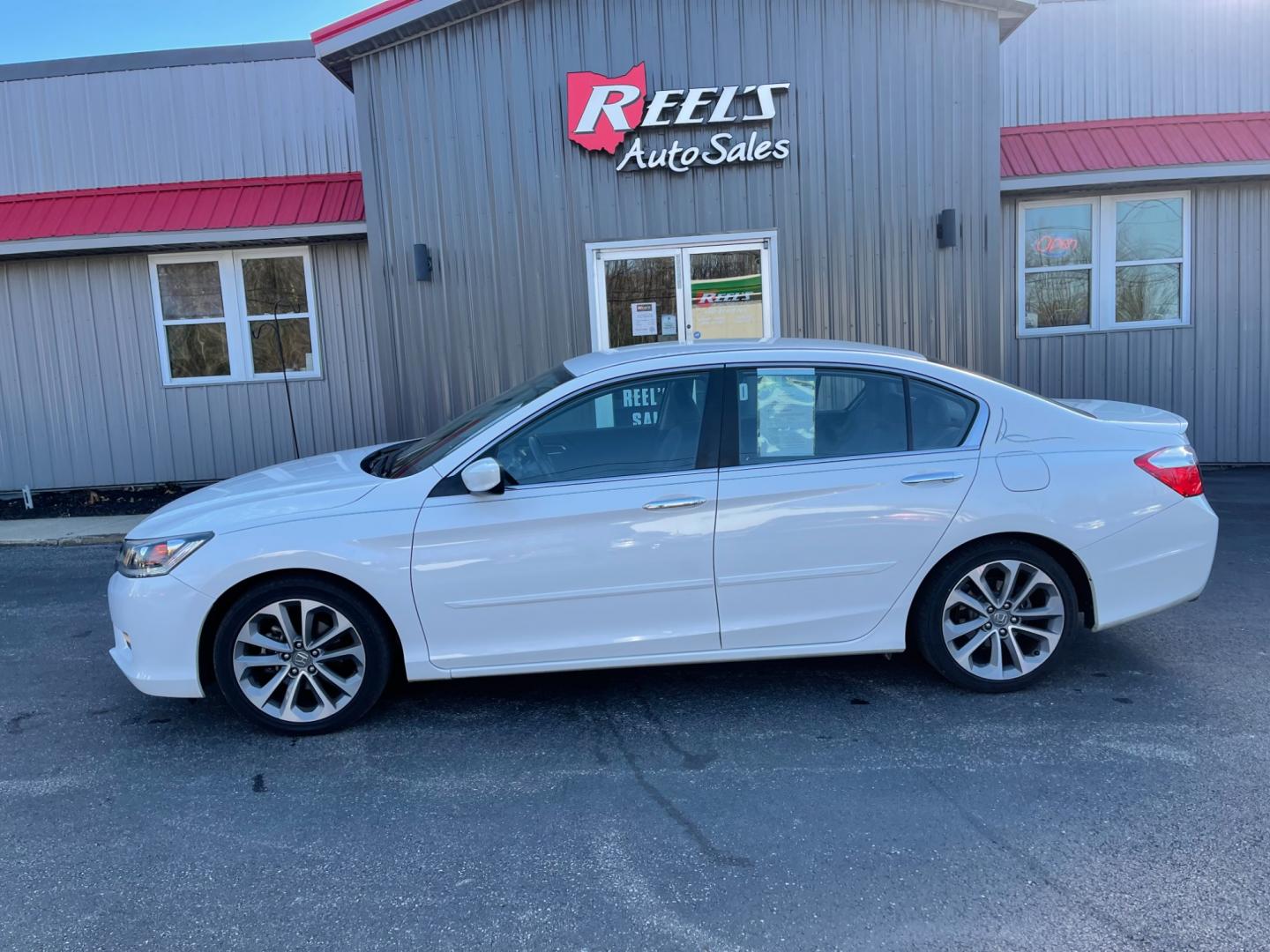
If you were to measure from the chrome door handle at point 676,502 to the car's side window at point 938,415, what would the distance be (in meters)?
1.05

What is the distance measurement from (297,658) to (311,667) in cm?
7

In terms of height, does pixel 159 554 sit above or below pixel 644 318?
below

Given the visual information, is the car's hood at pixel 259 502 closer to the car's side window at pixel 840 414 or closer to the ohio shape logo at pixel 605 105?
the car's side window at pixel 840 414

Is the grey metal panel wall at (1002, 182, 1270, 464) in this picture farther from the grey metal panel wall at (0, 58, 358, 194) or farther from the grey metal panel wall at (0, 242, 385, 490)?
the grey metal panel wall at (0, 58, 358, 194)

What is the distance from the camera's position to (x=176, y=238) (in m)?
9.72

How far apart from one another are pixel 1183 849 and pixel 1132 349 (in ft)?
27.1

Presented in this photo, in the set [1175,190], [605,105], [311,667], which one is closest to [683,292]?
[605,105]

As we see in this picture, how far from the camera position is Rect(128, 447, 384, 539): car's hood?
3.98 meters

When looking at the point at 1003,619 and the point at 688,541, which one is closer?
the point at 688,541

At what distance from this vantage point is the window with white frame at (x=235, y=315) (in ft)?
34.6

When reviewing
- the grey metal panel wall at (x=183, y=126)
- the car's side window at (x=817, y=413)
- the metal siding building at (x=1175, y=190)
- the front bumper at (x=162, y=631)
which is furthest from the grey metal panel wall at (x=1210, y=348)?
the front bumper at (x=162, y=631)

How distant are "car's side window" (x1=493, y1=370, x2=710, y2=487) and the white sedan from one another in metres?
0.01

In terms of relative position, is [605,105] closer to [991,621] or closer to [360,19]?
[360,19]

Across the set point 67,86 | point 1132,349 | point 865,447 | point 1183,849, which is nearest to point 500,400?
point 865,447
